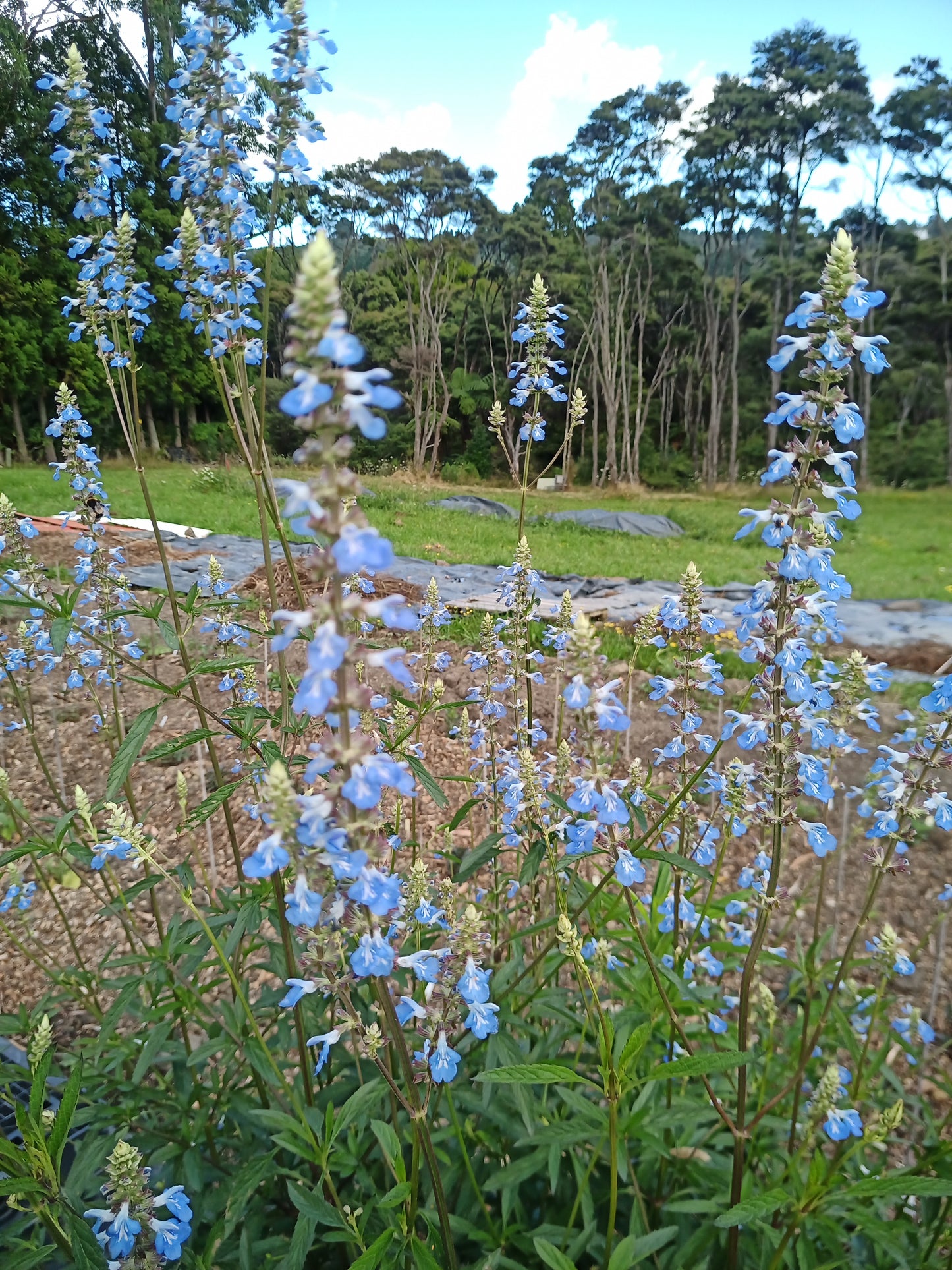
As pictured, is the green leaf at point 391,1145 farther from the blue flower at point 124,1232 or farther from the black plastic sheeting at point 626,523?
the black plastic sheeting at point 626,523

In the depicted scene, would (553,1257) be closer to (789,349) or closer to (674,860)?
(674,860)

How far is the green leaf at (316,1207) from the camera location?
1496 mm

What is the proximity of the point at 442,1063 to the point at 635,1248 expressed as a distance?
1.92ft

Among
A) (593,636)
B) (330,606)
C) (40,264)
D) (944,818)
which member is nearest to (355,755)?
(330,606)

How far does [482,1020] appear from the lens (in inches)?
62.4

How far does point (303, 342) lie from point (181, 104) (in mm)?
2191

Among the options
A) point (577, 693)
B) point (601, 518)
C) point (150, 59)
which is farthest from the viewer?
point (150, 59)

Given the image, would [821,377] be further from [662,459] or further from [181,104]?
[662,459]

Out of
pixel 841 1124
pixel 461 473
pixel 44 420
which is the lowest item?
pixel 841 1124

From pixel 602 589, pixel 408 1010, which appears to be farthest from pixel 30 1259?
pixel 602 589

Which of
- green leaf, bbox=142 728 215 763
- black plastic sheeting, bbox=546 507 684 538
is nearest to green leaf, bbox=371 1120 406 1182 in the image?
green leaf, bbox=142 728 215 763

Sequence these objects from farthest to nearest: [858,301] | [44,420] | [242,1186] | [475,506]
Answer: [44,420], [475,506], [242,1186], [858,301]

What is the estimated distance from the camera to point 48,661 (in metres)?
3.05

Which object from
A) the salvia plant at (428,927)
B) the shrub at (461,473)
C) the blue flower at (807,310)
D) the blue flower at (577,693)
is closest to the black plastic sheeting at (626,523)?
the shrub at (461,473)
